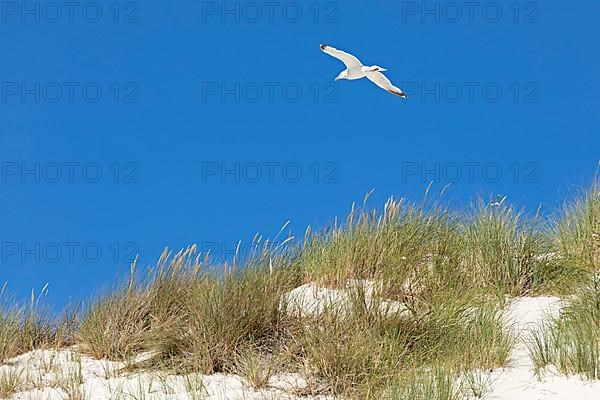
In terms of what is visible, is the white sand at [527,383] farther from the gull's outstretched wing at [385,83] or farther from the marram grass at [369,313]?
the gull's outstretched wing at [385,83]

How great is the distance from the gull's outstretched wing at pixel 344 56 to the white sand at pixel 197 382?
9.13ft

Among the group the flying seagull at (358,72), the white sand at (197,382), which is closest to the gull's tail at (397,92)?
the flying seagull at (358,72)

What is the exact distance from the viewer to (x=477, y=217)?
9375mm

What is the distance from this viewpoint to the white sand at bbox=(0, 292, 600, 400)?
247 inches

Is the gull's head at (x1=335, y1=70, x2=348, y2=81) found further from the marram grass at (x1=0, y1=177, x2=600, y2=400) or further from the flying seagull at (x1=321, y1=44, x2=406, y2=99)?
the marram grass at (x1=0, y1=177, x2=600, y2=400)

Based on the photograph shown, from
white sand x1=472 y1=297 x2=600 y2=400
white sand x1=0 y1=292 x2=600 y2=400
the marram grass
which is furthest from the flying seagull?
white sand x1=472 y1=297 x2=600 y2=400

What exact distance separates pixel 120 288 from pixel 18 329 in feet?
3.66

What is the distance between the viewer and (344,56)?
8.96 m

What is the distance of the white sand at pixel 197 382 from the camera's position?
628 centimetres

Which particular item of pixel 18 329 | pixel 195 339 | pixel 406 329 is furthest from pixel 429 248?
pixel 18 329

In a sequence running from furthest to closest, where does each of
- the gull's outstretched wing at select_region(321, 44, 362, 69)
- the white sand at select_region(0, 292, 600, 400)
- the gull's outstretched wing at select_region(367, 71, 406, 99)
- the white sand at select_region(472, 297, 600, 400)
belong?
the gull's outstretched wing at select_region(367, 71, 406, 99), the gull's outstretched wing at select_region(321, 44, 362, 69), the white sand at select_region(0, 292, 600, 400), the white sand at select_region(472, 297, 600, 400)

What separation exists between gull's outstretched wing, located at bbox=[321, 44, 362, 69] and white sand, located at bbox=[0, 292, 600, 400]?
2784 millimetres

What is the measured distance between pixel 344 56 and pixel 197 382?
4.02m

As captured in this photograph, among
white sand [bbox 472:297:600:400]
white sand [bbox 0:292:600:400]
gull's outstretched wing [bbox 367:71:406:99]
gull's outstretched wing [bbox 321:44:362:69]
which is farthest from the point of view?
gull's outstretched wing [bbox 367:71:406:99]
